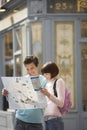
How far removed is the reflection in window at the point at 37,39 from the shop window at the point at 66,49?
42cm

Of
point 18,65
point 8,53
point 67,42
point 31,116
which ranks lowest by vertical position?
point 31,116

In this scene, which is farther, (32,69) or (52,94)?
(52,94)

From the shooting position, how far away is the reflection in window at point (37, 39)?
41.9 ft

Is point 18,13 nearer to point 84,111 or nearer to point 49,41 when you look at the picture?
point 49,41

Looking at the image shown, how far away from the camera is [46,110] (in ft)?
20.7

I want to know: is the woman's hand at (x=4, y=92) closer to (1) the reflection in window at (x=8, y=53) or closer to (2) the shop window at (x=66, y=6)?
(2) the shop window at (x=66, y=6)

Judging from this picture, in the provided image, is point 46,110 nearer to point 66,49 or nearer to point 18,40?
point 66,49

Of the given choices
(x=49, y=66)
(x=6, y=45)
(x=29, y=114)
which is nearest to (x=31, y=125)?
(x=29, y=114)

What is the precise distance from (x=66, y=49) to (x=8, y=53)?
4.27m

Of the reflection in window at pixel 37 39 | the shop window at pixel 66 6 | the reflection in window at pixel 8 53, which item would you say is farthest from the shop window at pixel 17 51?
the shop window at pixel 66 6

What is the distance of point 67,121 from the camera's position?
41.3 ft

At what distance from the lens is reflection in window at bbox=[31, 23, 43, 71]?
12758mm

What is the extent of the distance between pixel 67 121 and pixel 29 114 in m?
6.68

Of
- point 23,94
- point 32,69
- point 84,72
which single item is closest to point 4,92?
point 23,94
